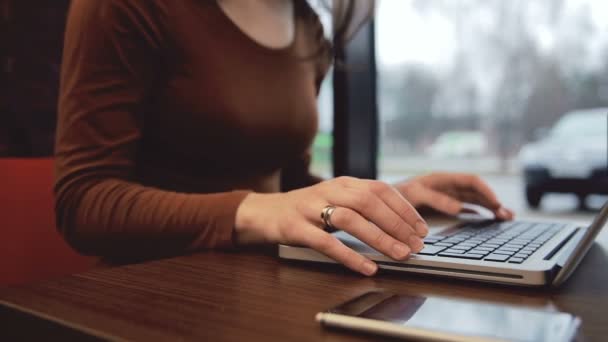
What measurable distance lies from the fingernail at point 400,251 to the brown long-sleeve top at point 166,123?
0.71 ft

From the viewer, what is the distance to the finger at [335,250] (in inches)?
20.1

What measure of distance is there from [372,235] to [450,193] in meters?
0.44

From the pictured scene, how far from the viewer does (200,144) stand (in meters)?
0.91

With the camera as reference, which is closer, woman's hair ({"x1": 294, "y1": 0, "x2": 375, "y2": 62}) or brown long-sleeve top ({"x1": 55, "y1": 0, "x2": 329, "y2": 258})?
brown long-sleeve top ({"x1": 55, "y1": 0, "x2": 329, "y2": 258})

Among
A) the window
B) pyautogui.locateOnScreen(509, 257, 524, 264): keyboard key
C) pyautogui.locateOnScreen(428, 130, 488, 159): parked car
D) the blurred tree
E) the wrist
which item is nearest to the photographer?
pyautogui.locateOnScreen(509, 257, 524, 264): keyboard key

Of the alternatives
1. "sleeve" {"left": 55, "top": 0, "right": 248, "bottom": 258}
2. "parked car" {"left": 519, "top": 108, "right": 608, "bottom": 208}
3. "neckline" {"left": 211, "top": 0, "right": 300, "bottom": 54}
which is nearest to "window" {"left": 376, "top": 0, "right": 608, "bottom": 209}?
"parked car" {"left": 519, "top": 108, "right": 608, "bottom": 208}

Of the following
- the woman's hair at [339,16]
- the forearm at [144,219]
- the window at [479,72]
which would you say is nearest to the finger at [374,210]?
the forearm at [144,219]

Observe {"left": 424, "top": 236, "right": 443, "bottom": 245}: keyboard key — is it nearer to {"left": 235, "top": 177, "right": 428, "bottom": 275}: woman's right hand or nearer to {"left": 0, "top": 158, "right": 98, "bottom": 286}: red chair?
{"left": 235, "top": 177, "right": 428, "bottom": 275}: woman's right hand

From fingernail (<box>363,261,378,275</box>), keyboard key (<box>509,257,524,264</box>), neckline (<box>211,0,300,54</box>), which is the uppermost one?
neckline (<box>211,0,300,54</box>)

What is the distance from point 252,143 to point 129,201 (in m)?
0.31

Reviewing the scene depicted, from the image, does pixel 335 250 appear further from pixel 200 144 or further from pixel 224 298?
pixel 200 144

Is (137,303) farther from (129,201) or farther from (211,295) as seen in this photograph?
(129,201)

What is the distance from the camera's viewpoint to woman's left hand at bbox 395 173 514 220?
85cm

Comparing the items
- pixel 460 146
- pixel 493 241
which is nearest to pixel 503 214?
pixel 493 241
